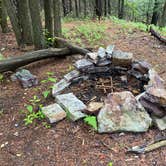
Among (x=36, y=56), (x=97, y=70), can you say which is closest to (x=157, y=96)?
(x=97, y=70)

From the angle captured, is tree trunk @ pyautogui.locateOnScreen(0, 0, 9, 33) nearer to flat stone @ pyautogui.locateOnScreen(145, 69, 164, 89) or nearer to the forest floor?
the forest floor

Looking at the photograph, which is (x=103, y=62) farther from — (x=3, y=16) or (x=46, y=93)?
(x=3, y=16)

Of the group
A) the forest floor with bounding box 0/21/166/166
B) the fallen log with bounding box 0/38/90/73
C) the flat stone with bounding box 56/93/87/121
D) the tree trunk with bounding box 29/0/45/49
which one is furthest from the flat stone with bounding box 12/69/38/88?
the tree trunk with bounding box 29/0/45/49

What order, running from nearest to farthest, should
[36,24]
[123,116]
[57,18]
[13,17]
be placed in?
[123,116]
[36,24]
[13,17]
[57,18]

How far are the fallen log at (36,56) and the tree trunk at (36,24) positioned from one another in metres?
0.47

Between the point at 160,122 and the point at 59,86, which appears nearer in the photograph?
the point at 160,122

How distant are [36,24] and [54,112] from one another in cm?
264

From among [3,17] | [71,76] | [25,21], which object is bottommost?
[71,76]

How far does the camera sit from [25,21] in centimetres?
594

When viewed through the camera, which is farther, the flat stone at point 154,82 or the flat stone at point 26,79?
the flat stone at point 26,79

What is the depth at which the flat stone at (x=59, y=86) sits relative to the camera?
161 inches

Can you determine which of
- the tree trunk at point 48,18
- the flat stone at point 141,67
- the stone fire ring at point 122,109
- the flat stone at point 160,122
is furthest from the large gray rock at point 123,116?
the tree trunk at point 48,18

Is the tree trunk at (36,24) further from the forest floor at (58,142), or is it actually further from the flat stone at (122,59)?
the flat stone at (122,59)

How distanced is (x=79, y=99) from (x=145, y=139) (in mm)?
1256
